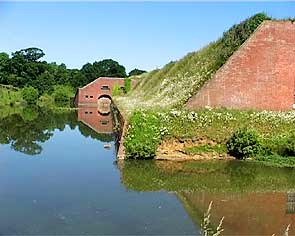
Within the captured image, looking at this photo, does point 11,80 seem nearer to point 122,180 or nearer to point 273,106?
point 273,106

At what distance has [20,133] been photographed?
26.2 metres

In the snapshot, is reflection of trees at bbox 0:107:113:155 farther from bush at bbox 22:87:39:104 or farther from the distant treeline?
the distant treeline

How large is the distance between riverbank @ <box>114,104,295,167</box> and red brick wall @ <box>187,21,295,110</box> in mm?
2626

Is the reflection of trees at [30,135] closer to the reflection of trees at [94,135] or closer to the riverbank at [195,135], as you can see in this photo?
the reflection of trees at [94,135]

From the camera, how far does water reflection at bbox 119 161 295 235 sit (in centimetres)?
938

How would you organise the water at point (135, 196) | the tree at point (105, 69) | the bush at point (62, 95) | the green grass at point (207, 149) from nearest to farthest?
the water at point (135, 196), the green grass at point (207, 149), the bush at point (62, 95), the tree at point (105, 69)

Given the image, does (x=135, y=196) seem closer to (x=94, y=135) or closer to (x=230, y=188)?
(x=230, y=188)

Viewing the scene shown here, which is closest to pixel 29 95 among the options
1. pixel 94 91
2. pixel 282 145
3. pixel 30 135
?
pixel 94 91

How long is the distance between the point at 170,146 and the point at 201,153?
111 cm

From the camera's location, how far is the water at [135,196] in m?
8.86

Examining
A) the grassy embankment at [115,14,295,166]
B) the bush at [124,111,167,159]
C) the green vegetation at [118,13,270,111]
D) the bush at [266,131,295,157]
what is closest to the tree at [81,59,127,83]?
the green vegetation at [118,13,270,111]

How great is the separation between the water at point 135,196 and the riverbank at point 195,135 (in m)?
0.68

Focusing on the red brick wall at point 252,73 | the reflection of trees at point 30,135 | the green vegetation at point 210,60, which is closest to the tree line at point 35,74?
the reflection of trees at point 30,135

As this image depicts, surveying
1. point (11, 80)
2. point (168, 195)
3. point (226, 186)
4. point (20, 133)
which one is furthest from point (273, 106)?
point (11, 80)
